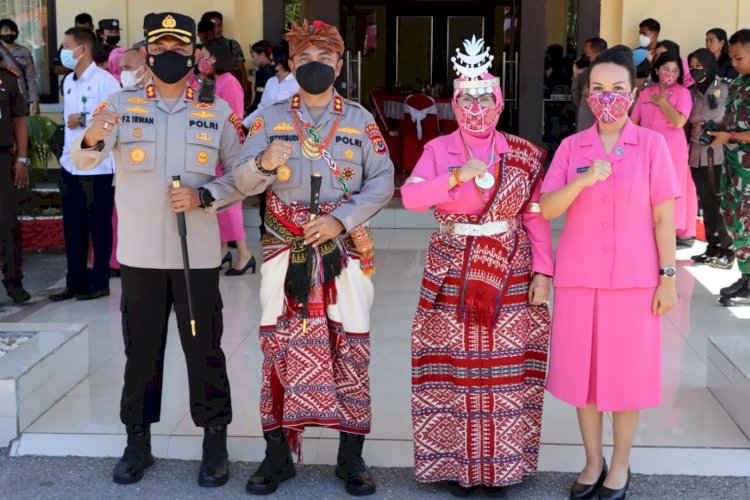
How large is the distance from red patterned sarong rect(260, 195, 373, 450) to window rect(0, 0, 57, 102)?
8585mm

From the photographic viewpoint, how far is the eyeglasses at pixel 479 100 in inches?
151

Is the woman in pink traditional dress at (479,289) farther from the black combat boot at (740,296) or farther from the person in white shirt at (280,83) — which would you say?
the person in white shirt at (280,83)

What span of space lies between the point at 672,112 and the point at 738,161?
1.75m

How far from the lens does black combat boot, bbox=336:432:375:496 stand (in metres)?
4.08

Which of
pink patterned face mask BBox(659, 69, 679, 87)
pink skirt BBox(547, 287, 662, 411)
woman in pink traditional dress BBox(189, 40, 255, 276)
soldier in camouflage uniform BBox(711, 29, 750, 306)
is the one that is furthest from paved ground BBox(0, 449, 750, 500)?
pink patterned face mask BBox(659, 69, 679, 87)

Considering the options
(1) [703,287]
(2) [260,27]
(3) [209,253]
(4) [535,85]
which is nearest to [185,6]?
(2) [260,27]

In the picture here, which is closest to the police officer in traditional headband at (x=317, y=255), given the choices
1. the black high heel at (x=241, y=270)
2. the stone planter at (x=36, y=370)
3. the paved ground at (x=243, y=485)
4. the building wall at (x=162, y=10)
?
the paved ground at (x=243, y=485)

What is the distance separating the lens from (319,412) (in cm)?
398

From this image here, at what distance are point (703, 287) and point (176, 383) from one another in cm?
404

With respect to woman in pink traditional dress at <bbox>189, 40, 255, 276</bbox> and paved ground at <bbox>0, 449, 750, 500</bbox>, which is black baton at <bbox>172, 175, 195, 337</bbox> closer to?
paved ground at <bbox>0, 449, 750, 500</bbox>

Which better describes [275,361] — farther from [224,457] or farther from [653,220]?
[653,220]

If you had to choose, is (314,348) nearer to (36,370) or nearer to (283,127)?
(283,127)

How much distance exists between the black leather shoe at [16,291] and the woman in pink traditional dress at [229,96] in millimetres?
1398

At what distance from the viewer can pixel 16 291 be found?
736cm
